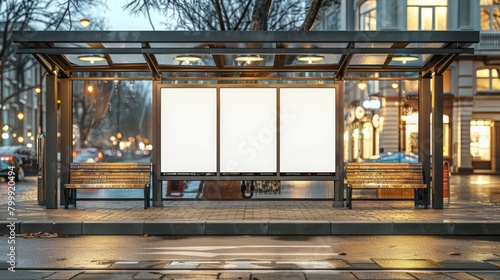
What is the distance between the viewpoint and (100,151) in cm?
2033

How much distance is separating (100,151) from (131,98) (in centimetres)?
340

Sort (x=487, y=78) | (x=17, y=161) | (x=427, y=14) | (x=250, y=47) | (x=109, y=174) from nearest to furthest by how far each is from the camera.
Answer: (x=250, y=47), (x=109, y=174), (x=17, y=161), (x=427, y=14), (x=487, y=78)

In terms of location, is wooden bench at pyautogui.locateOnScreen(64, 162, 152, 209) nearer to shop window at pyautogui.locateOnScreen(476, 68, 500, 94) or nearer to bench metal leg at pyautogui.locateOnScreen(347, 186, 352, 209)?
bench metal leg at pyautogui.locateOnScreen(347, 186, 352, 209)

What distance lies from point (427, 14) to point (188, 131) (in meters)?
31.4

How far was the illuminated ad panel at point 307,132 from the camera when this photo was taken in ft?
52.5

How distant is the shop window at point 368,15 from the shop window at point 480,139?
8.40 meters

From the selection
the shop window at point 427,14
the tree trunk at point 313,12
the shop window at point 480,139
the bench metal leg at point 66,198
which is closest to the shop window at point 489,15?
the shop window at point 427,14

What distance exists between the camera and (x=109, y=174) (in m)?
16.0

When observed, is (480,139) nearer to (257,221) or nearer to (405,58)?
(405,58)

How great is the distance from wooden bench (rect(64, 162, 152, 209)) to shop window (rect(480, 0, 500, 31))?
33473 mm

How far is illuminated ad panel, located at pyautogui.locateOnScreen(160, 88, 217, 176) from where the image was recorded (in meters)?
16.0

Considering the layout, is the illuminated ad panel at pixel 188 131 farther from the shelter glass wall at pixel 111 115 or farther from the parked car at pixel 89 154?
the parked car at pixel 89 154

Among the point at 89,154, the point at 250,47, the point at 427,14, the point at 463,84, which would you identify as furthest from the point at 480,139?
the point at 250,47

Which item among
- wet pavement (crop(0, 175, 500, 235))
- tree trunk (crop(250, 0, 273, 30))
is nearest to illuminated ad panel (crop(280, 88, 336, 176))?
wet pavement (crop(0, 175, 500, 235))
